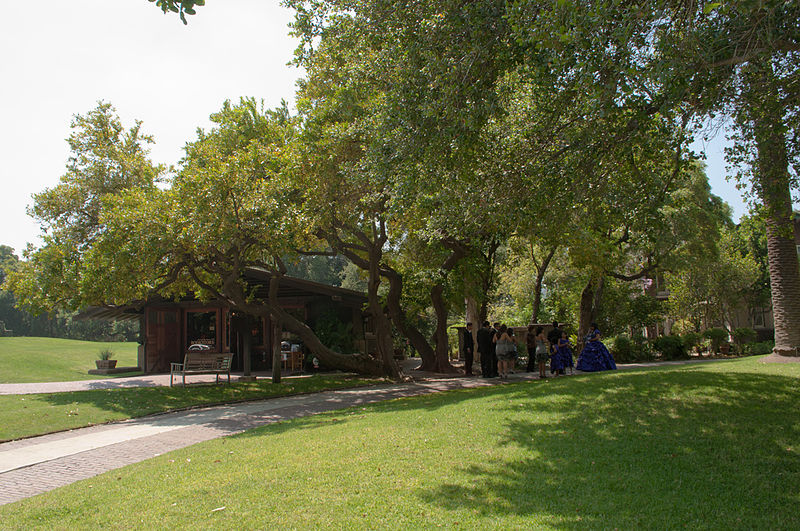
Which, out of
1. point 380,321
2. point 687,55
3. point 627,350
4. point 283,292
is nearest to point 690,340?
point 627,350

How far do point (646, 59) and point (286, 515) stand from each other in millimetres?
7117

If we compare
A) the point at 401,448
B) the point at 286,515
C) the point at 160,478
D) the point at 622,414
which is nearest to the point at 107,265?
the point at 160,478

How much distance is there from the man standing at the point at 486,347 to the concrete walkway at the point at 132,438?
1.99 metres

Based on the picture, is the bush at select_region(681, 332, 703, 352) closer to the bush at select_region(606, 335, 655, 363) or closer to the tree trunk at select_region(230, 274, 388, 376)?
the bush at select_region(606, 335, 655, 363)

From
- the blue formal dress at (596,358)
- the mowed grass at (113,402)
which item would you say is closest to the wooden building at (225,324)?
the mowed grass at (113,402)

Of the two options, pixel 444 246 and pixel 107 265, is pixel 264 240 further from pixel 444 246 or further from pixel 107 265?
pixel 444 246

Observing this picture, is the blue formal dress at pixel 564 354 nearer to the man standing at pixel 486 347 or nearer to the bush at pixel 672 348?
the man standing at pixel 486 347

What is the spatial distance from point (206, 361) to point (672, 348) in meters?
18.8

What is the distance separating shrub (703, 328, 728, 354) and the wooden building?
1501 cm

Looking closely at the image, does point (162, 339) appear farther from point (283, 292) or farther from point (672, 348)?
point (672, 348)

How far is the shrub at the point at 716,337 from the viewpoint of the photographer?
76.7ft

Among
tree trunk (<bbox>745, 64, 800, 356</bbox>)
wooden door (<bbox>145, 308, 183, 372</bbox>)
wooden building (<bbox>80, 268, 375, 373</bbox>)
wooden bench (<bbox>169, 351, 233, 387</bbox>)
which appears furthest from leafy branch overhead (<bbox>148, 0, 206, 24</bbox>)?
wooden door (<bbox>145, 308, 183, 372</bbox>)

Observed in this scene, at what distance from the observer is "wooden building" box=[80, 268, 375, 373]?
2273 centimetres

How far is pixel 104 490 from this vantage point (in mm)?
5543
